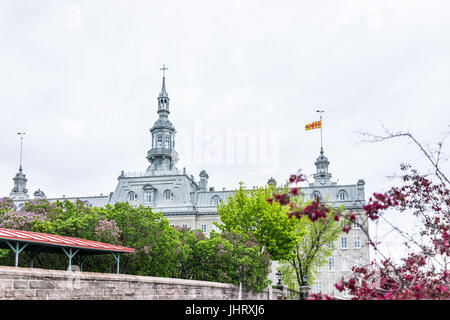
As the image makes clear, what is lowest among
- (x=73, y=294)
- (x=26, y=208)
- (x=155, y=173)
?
(x=73, y=294)

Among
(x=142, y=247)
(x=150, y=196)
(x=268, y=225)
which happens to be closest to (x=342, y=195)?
(x=150, y=196)

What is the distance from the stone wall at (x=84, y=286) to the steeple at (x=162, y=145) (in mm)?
56052

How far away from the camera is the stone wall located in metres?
10.7

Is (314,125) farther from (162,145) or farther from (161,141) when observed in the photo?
(161,141)

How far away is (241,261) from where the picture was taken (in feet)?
89.4

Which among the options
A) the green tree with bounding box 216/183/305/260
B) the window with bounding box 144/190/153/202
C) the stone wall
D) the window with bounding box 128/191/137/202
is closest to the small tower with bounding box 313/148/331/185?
the window with bounding box 144/190/153/202

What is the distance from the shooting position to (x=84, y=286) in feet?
41.5

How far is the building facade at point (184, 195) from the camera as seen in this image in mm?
65375

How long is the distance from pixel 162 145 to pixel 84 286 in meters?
62.4

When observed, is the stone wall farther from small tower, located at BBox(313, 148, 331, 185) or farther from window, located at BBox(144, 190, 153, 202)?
small tower, located at BBox(313, 148, 331, 185)


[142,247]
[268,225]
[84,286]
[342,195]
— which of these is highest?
A: [342,195]
